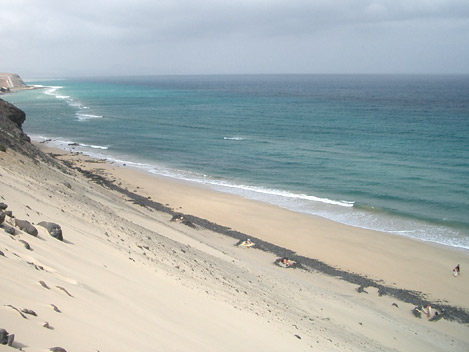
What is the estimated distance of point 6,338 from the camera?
14.1 feet

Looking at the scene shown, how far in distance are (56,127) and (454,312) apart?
198 ft

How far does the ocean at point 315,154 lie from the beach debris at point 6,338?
78.9 ft

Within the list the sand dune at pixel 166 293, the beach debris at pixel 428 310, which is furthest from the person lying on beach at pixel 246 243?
the beach debris at pixel 428 310

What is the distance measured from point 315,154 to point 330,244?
23122 mm

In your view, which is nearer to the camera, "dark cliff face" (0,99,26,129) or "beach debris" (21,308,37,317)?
"beach debris" (21,308,37,317)

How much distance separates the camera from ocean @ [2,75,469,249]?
28.7 metres

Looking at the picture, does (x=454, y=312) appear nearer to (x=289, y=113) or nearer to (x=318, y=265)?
(x=318, y=265)

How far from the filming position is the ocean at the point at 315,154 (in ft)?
94.0

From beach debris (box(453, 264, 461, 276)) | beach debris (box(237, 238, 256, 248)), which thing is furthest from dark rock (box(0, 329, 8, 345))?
beach debris (box(453, 264, 461, 276))

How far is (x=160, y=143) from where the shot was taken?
51.8 meters

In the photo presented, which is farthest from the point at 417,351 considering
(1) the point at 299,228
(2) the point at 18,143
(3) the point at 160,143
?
(3) the point at 160,143

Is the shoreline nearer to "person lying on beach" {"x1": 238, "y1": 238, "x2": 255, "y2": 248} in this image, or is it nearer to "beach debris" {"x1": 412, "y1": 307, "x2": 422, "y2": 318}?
"person lying on beach" {"x1": 238, "y1": 238, "x2": 255, "y2": 248}

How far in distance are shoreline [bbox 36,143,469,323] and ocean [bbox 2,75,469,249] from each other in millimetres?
2009

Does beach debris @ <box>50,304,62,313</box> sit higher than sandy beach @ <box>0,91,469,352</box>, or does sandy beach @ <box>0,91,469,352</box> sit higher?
beach debris @ <box>50,304,62,313</box>
